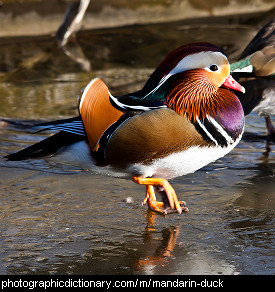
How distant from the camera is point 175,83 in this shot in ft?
12.6

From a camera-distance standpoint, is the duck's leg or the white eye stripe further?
the duck's leg

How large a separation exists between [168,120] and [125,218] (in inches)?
28.7

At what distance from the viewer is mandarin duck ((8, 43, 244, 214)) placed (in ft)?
12.1

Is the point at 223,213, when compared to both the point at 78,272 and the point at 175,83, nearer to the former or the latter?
the point at 175,83

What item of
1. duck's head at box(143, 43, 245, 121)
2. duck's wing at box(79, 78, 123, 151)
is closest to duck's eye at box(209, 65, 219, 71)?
duck's head at box(143, 43, 245, 121)

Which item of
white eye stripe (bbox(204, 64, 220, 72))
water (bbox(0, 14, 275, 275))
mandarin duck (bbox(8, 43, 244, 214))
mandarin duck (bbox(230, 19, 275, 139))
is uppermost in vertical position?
white eye stripe (bbox(204, 64, 220, 72))

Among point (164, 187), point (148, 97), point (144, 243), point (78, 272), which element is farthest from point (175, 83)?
point (78, 272)

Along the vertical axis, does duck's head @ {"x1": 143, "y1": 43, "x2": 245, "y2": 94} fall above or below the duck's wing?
above

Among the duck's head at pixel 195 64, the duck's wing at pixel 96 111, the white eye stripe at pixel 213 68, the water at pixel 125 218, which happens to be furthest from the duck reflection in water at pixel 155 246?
the white eye stripe at pixel 213 68

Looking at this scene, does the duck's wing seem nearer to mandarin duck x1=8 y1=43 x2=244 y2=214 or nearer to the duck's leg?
mandarin duck x1=8 y1=43 x2=244 y2=214

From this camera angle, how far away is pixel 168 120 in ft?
12.1

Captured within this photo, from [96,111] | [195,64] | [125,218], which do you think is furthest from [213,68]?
[125,218]

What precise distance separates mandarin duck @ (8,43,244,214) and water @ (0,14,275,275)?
1.29ft

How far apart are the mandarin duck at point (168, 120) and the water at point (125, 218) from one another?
395mm
